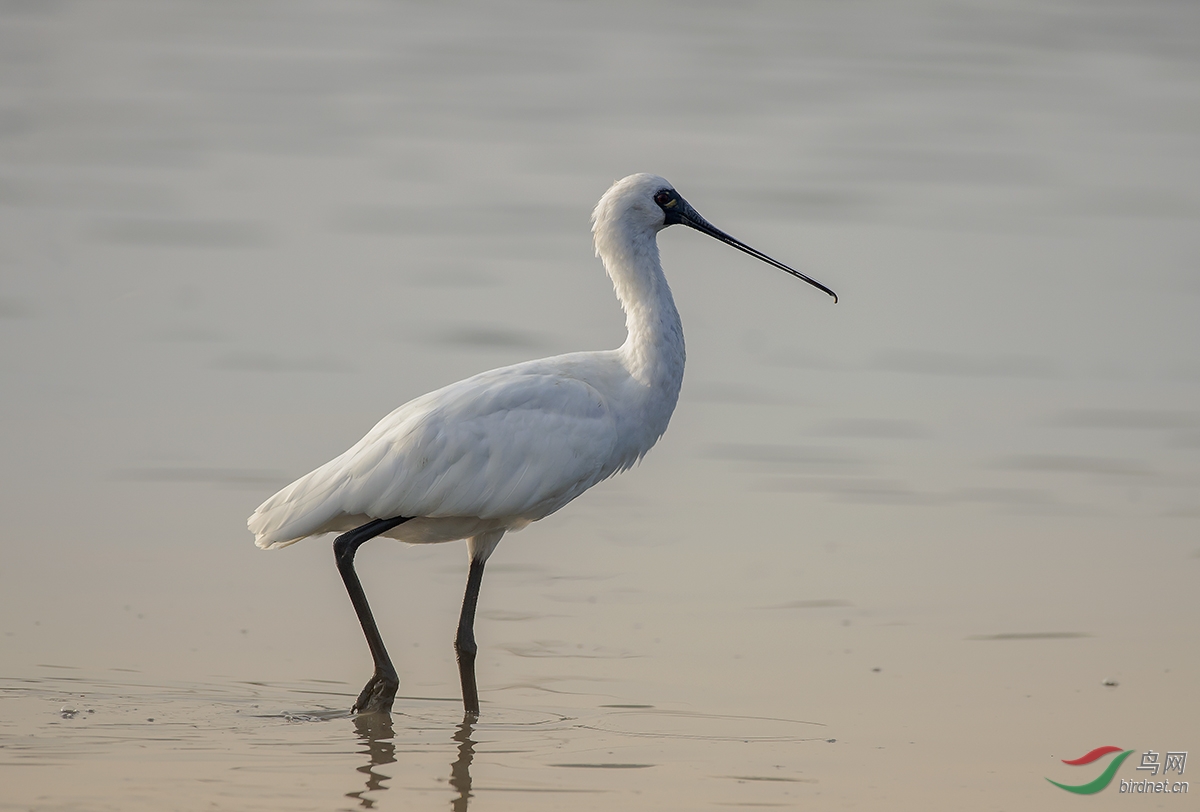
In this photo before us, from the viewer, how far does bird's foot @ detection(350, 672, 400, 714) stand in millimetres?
7855

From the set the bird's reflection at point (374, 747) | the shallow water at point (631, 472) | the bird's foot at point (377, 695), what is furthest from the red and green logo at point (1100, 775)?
the bird's foot at point (377, 695)

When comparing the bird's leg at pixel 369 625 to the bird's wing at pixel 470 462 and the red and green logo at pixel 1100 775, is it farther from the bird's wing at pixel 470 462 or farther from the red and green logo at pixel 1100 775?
the red and green logo at pixel 1100 775

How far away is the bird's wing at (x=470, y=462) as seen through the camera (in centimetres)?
817

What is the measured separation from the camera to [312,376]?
1295cm

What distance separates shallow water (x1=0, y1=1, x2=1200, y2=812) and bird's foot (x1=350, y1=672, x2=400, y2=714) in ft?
0.58

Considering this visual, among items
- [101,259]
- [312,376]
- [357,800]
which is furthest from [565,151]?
[357,800]

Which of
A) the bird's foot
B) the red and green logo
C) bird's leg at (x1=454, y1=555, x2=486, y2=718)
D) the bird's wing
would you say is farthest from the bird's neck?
the red and green logo

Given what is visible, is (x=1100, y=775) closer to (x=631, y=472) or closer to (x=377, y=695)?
(x=377, y=695)

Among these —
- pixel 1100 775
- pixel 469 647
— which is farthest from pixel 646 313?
pixel 1100 775

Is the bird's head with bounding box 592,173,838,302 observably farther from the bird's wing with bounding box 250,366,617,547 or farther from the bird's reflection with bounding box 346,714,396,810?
the bird's reflection with bounding box 346,714,396,810

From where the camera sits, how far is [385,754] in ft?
24.0

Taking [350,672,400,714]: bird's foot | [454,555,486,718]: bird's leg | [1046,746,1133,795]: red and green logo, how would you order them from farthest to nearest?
[454,555,486,718]: bird's leg
[350,672,400,714]: bird's foot
[1046,746,1133,795]: red and green logo

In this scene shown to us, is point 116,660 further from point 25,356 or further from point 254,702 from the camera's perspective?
point 25,356

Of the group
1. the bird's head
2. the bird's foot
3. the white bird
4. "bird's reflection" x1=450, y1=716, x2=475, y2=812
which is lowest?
"bird's reflection" x1=450, y1=716, x2=475, y2=812
